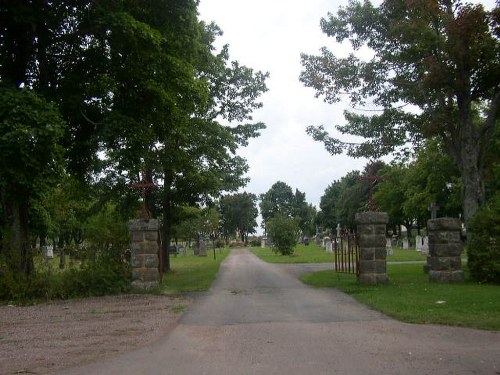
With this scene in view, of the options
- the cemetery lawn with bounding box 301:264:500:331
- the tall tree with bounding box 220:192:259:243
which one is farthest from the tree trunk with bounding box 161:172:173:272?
the tall tree with bounding box 220:192:259:243

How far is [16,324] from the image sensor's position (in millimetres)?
9734

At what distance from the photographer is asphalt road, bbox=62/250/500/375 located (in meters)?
6.04

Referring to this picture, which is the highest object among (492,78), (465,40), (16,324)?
(465,40)

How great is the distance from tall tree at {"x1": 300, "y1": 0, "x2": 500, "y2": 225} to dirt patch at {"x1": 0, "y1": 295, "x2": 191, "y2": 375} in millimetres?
10294

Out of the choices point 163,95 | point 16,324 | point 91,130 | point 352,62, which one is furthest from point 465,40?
point 16,324

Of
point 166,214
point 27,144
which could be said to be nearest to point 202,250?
point 166,214

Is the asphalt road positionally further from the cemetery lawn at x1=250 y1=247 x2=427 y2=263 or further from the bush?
the cemetery lawn at x1=250 y1=247 x2=427 y2=263

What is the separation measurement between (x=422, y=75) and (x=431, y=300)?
9193 mm

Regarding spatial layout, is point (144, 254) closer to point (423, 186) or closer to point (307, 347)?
point (307, 347)

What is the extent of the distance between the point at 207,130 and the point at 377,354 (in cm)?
1601

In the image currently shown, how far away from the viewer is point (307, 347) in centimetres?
704

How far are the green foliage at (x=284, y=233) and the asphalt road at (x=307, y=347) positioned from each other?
28648 millimetres

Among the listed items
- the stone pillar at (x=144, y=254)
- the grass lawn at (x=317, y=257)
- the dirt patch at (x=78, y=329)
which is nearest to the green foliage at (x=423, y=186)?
the grass lawn at (x=317, y=257)

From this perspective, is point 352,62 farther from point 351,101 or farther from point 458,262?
point 458,262
